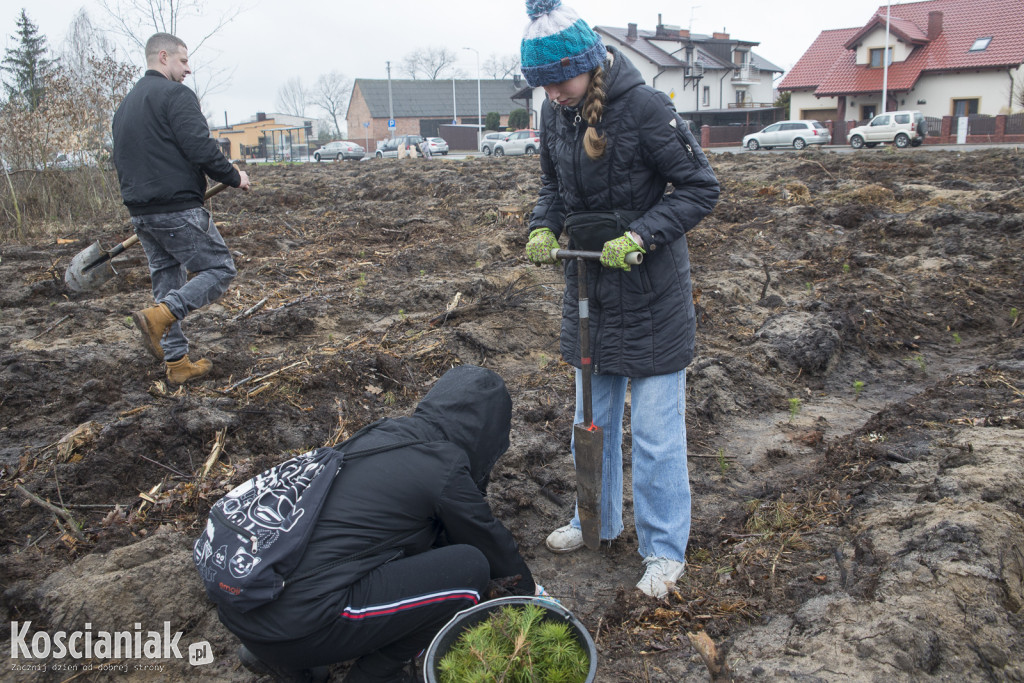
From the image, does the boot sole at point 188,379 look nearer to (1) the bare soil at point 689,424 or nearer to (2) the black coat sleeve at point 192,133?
(1) the bare soil at point 689,424

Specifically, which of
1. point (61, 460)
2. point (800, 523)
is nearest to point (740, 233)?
point (800, 523)

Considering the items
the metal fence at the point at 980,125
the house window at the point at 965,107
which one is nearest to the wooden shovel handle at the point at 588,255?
the metal fence at the point at 980,125

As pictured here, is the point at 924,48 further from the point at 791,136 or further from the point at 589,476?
the point at 589,476

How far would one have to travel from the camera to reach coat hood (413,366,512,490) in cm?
226

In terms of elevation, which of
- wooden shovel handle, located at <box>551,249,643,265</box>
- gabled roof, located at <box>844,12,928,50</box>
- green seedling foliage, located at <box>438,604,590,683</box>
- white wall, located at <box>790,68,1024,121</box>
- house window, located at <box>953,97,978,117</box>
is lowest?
green seedling foliage, located at <box>438,604,590,683</box>

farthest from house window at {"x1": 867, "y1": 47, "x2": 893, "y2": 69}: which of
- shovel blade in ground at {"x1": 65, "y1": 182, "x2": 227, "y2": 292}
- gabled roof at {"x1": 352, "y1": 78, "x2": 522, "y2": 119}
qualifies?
shovel blade in ground at {"x1": 65, "y1": 182, "x2": 227, "y2": 292}

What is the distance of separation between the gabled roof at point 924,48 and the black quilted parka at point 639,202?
37644 millimetres

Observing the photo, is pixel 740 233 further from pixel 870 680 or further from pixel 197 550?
pixel 197 550

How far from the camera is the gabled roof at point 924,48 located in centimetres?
3198

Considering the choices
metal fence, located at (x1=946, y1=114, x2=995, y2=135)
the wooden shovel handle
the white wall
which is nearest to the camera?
the wooden shovel handle

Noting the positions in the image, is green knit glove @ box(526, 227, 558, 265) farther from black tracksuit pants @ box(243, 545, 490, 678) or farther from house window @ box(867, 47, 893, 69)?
house window @ box(867, 47, 893, 69)

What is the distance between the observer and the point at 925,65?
33.3 meters

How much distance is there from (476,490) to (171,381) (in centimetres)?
282

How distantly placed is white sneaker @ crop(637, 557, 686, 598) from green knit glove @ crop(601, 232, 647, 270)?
1071 mm
